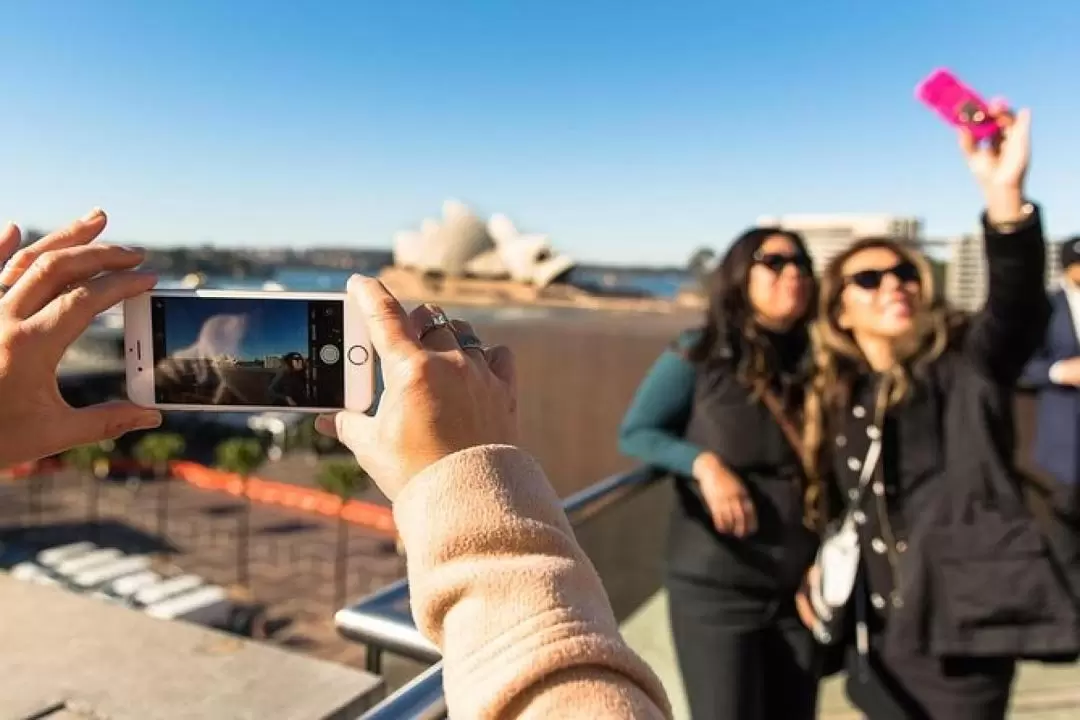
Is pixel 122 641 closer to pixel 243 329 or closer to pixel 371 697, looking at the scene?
pixel 371 697

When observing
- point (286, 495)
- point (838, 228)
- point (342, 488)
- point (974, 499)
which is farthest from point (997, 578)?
point (286, 495)

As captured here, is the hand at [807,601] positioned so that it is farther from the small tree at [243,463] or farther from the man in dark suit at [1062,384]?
the small tree at [243,463]

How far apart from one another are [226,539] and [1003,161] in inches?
784

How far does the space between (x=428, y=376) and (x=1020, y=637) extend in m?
1.53

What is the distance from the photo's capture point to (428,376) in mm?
680

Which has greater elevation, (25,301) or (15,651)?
(25,301)

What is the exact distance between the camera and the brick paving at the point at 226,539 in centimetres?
1608

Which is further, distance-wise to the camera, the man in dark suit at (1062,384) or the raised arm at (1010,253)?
the man in dark suit at (1062,384)

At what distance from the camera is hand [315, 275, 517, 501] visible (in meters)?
0.68

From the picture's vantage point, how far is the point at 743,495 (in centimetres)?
190

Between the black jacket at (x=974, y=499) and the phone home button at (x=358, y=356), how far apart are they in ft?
4.30

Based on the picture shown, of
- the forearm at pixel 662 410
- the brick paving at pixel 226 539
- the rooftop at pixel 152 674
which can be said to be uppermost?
the forearm at pixel 662 410

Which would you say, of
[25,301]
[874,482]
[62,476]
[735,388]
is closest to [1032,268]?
[874,482]

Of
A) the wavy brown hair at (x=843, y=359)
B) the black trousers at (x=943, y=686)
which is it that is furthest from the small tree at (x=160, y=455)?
the black trousers at (x=943, y=686)
